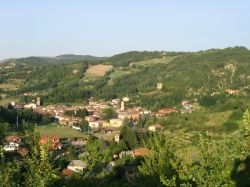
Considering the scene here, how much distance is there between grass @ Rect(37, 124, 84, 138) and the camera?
7118 cm

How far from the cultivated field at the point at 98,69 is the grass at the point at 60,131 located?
206 ft

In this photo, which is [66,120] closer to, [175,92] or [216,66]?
[175,92]

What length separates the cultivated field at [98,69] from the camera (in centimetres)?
14225

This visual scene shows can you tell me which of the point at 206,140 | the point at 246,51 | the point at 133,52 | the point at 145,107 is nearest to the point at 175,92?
the point at 145,107

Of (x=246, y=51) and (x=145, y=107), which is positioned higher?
(x=246, y=51)

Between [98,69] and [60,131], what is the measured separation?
242ft

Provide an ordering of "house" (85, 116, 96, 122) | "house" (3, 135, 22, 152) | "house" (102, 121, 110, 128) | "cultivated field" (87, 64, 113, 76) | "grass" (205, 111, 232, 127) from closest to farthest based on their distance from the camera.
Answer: "house" (3, 135, 22, 152) < "grass" (205, 111, 232, 127) < "house" (102, 121, 110, 128) < "house" (85, 116, 96, 122) < "cultivated field" (87, 64, 113, 76)

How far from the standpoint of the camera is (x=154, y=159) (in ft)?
70.6

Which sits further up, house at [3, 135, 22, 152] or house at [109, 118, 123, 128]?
house at [3, 135, 22, 152]

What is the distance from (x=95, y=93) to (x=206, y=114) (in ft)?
167

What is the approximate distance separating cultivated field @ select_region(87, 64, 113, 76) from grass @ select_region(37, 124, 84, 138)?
6284 centimetres

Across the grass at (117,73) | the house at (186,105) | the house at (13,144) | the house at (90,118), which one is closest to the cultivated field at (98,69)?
the grass at (117,73)

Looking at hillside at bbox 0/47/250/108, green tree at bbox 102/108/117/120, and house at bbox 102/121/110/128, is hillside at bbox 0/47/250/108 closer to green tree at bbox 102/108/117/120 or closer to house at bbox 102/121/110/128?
green tree at bbox 102/108/117/120

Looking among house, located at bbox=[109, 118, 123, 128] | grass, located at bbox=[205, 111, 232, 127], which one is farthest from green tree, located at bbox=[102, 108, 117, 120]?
grass, located at bbox=[205, 111, 232, 127]
